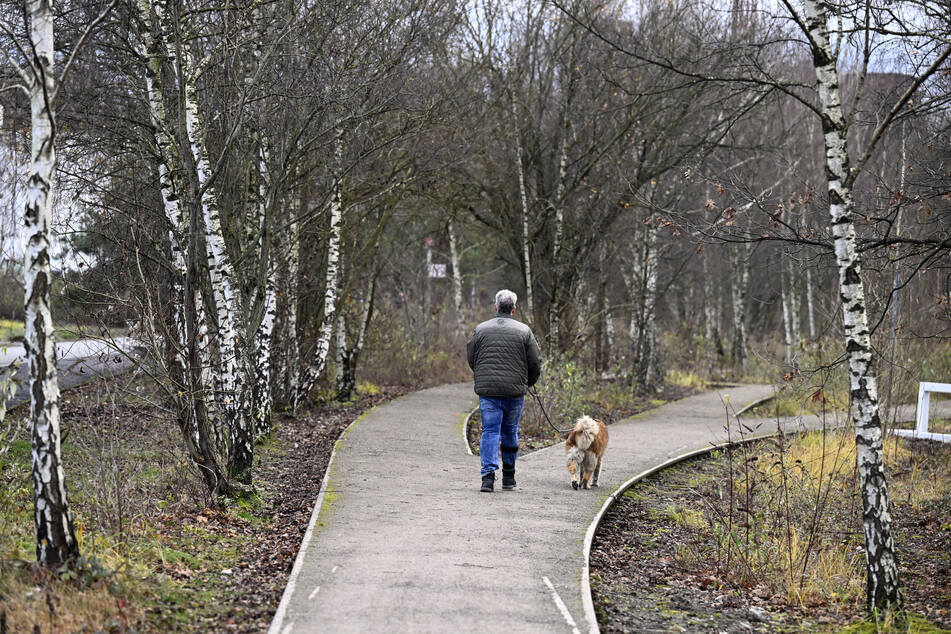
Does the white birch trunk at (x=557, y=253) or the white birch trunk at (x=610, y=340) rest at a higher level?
the white birch trunk at (x=557, y=253)

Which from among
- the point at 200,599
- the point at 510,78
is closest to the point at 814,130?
the point at 510,78

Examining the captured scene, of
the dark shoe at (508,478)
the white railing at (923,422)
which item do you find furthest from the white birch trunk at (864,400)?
the white railing at (923,422)

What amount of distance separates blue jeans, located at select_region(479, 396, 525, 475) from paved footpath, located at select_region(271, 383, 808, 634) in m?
0.39

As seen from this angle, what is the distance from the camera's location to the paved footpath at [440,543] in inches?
233

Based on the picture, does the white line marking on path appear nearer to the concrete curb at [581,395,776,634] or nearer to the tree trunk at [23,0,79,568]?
the concrete curb at [581,395,776,634]

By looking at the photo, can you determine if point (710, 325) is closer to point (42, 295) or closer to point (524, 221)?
point (524, 221)

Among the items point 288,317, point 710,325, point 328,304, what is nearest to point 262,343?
point 288,317

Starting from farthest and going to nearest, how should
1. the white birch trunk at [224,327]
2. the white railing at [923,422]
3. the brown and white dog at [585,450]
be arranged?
1. the white railing at [923,422]
2. the brown and white dog at [585,450]
3. the white birch trunk at [224,327]

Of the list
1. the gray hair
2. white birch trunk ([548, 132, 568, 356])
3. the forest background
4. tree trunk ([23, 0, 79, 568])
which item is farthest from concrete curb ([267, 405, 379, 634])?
white birch trunk ([548, 132, 568, 356])

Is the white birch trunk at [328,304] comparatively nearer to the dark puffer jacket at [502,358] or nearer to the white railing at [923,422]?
the dark puffer jacket at [502,358]

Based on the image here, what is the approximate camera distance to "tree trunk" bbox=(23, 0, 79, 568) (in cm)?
565

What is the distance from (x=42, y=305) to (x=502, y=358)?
5339 mm

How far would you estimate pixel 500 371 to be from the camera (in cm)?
1009

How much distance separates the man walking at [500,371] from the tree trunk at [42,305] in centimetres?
501
